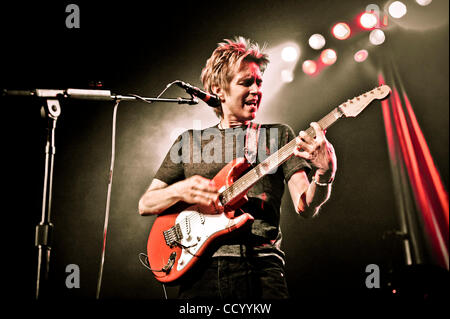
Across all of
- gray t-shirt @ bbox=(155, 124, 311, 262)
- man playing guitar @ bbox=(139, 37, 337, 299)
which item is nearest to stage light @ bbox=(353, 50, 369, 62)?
man playing guitar @ bbox=(139, 37, 337, 299)

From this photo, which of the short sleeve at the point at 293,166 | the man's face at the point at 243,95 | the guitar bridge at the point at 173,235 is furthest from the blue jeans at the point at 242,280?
the man's face at the point at 243,95

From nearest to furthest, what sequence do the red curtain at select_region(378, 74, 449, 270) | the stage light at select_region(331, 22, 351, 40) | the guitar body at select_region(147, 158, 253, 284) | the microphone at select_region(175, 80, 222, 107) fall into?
1. the microphone at select_region(175, 80, 222, 107)
2. the guitar body at select_region(147, 158, 253, 284)
3. the red curtain at select_region(378, 74, 449, 270)
4. the stage light at select_region(331, 22, 351, 40)

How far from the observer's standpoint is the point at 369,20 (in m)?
2.64

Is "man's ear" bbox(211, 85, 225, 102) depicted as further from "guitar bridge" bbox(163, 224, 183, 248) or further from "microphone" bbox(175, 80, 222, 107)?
"guitar bridge" bbox(163, 224, 183, 248)

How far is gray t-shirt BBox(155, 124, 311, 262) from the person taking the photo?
1.92 meters

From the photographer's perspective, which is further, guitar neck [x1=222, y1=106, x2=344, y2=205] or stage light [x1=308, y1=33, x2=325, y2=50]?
stage light [x1=308, y1=33, x2=325, y2=50]

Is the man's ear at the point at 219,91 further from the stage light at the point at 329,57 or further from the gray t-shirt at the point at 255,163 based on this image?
the stage light at the point at 329,57

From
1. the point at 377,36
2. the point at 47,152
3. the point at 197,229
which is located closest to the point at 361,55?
the point at 377,36

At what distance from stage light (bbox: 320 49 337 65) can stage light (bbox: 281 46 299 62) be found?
195mm

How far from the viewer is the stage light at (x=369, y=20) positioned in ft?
8.65

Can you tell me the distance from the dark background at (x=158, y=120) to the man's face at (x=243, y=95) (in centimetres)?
25
